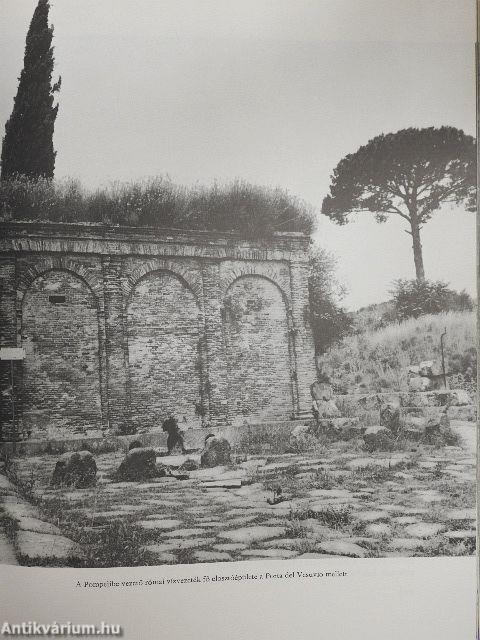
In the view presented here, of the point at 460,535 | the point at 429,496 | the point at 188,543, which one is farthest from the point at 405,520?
the point at 188,543

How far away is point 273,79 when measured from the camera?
4469 mm

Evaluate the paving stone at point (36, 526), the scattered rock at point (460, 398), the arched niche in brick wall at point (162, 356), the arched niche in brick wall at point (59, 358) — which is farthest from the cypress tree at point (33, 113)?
the scattered rock at point (460, 398)

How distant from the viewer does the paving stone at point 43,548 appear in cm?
418

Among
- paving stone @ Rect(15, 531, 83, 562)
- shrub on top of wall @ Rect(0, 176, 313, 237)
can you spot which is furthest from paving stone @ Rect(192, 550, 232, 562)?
shrub on top of wall @ Rect(0, 176, 313, 237)

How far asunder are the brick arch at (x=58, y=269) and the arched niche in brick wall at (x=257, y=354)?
889 mm

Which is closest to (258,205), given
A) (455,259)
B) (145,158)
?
(145,158)

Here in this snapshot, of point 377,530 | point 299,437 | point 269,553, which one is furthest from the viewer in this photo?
point 299,437

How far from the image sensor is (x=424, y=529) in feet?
14.6

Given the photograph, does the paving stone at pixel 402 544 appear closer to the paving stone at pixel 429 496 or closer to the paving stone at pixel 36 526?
the paving stone at pixel 429 496

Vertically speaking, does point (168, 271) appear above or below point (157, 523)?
above

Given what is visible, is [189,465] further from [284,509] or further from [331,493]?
[331,493]

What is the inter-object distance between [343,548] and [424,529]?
571mm

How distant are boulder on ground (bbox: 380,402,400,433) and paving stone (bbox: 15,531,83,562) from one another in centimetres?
217

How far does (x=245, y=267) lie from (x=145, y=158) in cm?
101
